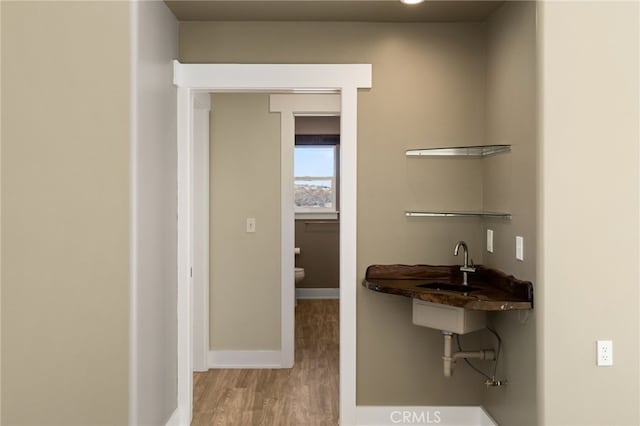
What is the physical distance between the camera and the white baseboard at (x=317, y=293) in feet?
24.7

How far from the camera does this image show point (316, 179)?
755 centimetres

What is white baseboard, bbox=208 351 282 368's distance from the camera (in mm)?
4516

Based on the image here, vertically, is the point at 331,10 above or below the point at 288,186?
above

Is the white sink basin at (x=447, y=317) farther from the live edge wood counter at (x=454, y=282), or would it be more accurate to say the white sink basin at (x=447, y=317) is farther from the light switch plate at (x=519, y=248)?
the light switch plate at (x=519, y=248)

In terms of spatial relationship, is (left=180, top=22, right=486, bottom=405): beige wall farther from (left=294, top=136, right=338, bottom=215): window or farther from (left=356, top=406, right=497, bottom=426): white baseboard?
(left=294, top=136, right=338, bottom=215): window

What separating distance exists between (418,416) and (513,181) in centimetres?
148

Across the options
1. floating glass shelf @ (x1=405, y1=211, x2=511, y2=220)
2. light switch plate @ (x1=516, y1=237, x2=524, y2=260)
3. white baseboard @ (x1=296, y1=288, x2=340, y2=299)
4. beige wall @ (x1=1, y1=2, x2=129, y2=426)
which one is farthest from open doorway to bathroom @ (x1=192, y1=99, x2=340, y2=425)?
white baseboard @ (x1=296, y1=288, x2=340, y2=299)

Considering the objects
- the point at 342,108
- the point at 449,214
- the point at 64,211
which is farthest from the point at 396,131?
the point at 64,211

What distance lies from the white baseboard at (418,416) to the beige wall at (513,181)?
5.2 inches

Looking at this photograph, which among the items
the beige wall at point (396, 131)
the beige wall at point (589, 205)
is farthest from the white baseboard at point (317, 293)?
the beige wall at point (589, 205)

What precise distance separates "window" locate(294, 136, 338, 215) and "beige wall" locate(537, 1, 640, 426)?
507 centimetres

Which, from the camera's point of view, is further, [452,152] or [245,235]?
[245,235]

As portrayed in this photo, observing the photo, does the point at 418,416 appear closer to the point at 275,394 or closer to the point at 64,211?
the point at 275,394

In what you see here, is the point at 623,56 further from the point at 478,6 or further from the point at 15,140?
the point at 15,140
